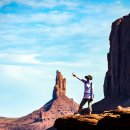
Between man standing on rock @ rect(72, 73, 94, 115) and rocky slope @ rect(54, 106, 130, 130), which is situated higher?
man standing on rock @ rect(72, 73, 94, 115)

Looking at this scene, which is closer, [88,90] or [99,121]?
[99,121]

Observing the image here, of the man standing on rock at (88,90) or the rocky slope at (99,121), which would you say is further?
the man standing on rock at (88,90)

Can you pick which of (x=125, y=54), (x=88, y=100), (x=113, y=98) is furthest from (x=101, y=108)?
(x=88, y=100)

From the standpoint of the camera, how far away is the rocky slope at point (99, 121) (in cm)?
2419

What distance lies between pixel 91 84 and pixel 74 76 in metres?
1.11

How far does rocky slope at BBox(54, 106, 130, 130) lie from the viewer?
2419 centimetres

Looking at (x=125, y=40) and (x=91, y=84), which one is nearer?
(x=91, y=84)

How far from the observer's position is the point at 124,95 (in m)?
188

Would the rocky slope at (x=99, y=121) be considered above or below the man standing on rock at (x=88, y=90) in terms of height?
below

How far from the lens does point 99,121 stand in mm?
25312

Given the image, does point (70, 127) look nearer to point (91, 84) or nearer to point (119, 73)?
point (91, 84)

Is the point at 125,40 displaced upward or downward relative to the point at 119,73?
upward

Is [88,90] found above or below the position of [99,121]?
above

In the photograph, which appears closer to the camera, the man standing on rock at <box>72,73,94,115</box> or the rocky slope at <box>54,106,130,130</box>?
the rocky slope at <box>54,106,130,130</box>
